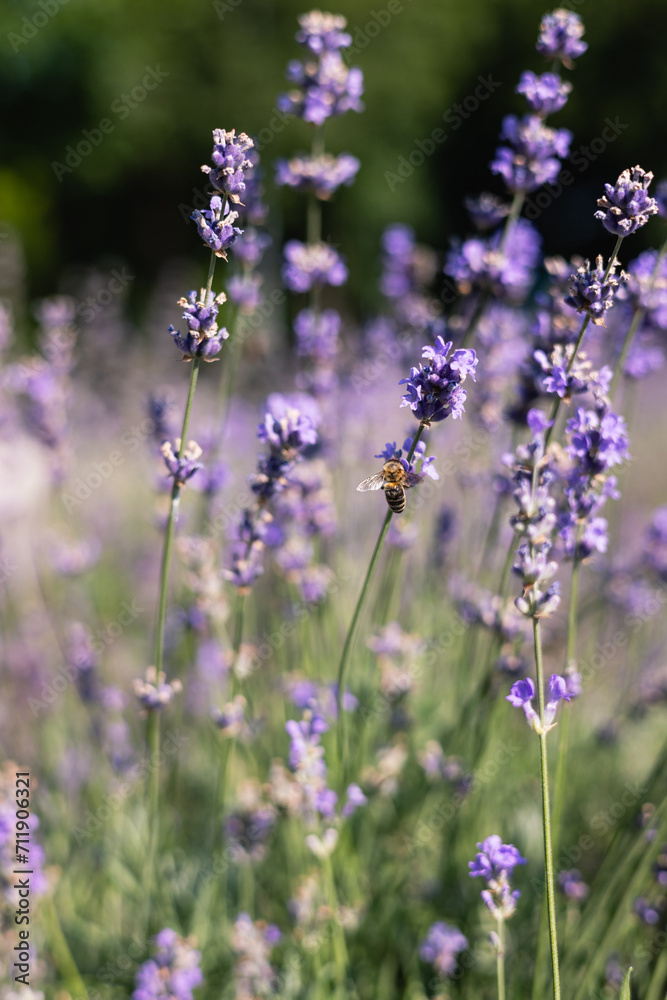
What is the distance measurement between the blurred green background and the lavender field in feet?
33.0

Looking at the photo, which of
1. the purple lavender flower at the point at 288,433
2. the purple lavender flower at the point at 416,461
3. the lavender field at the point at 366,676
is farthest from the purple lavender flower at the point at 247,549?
the purple lavender flower at the point at 416,461

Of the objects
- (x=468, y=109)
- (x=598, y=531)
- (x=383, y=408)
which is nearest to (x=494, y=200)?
(x=598, y=531)

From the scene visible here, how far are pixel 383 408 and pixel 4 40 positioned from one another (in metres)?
9.13

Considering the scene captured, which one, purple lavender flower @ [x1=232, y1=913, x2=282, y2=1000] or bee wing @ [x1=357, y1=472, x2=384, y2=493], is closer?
bee wing @ [x1=357, y1=472, x2=384, y2=493]

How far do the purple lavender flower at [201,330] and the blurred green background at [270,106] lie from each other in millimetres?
11622

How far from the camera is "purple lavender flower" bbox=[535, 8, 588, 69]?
196 centimetres

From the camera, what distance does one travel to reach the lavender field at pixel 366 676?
166cm

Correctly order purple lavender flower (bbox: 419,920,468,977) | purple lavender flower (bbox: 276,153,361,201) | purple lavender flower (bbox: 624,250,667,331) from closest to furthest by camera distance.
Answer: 1. purple lavender flower (bbox: 624,250,667,331)
2. purple lavender flower (bbox: 419,920,468,977)
3. purple lavender flower (bbox: 276,153,361,201)

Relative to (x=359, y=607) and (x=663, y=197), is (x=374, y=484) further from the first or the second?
(x=663, y=197)

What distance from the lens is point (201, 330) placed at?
1522mm

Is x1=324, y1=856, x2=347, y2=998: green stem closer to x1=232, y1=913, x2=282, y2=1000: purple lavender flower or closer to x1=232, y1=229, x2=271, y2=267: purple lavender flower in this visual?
x1=232, y1=913, x2=282, y2=1000: purple lavender flower

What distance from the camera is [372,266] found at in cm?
1451

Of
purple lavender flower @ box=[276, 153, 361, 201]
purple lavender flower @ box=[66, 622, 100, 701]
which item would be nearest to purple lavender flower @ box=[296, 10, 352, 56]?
purple lavender flower @ box=[276, 153, 361, 201]

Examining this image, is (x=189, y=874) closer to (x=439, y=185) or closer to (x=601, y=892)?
(x=601, y=892)
